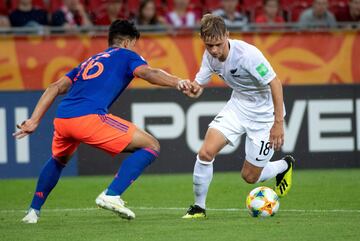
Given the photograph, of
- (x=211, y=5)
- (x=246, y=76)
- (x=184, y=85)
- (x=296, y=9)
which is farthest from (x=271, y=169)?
(x=211, y=5)

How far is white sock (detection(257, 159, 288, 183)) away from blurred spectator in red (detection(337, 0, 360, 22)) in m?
6.11

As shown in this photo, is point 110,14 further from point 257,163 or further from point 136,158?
point 136,158

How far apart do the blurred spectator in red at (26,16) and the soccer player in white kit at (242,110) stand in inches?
245

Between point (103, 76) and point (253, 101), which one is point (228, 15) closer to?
point (253, 101)

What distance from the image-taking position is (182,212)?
9.56 meters

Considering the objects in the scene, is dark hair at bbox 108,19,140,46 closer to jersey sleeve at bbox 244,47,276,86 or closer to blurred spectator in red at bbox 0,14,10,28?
jersey sleeve at bbox 244,47,276,86

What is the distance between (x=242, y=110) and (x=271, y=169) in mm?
827

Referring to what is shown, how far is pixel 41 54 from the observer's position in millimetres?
14297

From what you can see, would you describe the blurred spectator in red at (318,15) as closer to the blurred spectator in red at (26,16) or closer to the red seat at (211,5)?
the red seat at (211,5)

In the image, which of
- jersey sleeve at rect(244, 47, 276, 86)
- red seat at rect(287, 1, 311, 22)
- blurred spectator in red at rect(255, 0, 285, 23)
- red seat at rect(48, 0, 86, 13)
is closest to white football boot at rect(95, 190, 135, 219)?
jersey sleeve at rect(244, 47, 276, 86)

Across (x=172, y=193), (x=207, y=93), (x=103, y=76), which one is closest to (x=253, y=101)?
(x=103, y=76)

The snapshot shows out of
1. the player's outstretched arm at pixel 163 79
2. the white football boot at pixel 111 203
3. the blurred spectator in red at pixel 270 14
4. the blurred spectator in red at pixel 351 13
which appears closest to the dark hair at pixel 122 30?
the player's outstretched arm at pixel 163 79

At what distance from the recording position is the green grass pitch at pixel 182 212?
7.61 meters

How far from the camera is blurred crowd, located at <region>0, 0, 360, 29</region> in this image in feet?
48.8
